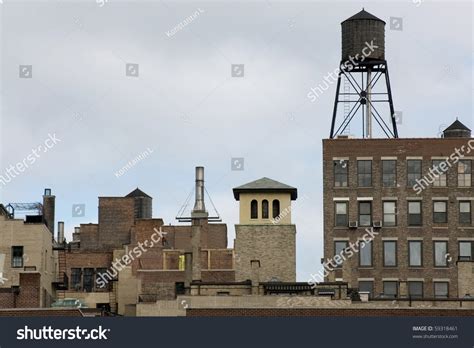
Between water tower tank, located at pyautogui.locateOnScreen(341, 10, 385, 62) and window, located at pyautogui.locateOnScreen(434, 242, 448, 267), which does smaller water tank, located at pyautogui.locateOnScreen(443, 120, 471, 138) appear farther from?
window, located at pyautogui.locateOnScreen(434, 242, 448, 267)

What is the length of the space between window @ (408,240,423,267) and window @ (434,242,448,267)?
3.85 ft

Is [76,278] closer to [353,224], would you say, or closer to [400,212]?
[353,224]

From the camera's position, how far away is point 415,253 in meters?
141

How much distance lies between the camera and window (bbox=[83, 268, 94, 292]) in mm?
160875

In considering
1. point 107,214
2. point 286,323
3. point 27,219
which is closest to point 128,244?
point 107,214

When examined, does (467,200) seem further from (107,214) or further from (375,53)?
(107,214)

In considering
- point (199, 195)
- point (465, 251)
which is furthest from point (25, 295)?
point (199, 195)

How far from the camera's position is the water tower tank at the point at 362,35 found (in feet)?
468

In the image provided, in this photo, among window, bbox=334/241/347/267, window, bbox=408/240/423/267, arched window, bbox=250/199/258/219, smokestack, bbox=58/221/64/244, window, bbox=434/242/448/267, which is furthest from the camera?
smokestack, bbox=58/221/64/244

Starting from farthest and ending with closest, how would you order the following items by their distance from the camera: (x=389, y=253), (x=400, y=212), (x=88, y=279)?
1. (x=88, y=279)
2. (x=400, y=212)
3. (x=389, y=253)

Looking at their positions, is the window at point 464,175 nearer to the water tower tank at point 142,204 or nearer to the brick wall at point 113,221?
the brick wall at point 113,221

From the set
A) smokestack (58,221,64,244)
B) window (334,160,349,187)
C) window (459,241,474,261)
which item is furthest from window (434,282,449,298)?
smokestack (58,221,64,244)

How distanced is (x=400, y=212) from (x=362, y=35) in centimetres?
1451

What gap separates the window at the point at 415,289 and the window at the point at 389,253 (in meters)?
2.08
